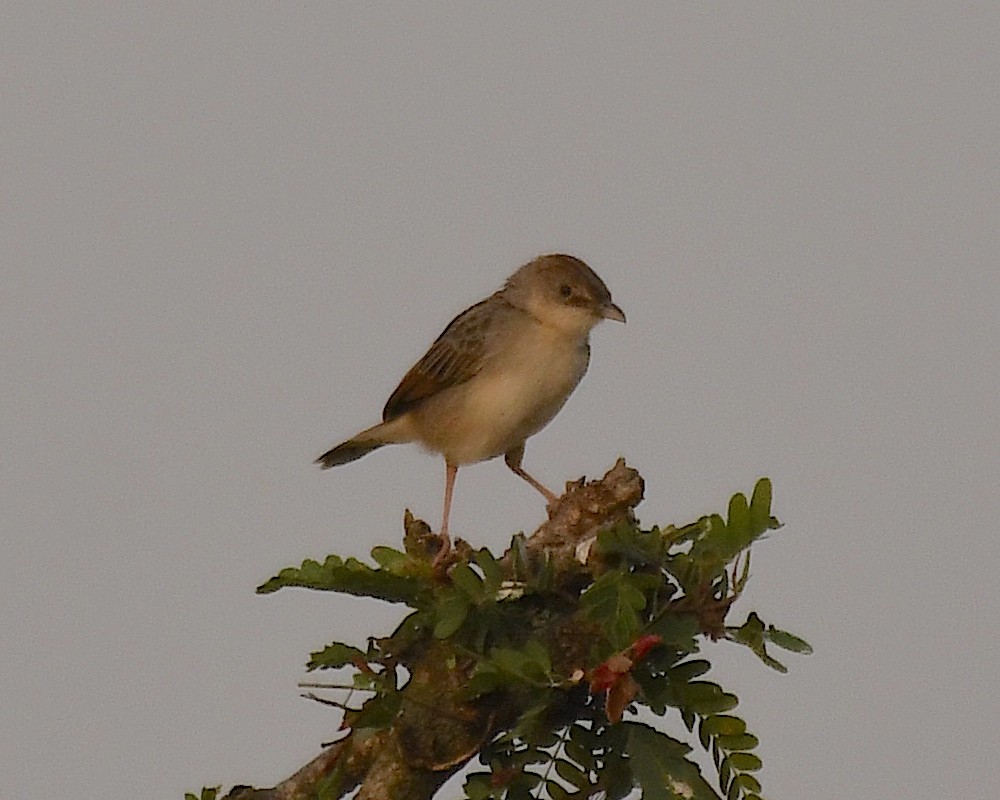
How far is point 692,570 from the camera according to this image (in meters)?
3.57

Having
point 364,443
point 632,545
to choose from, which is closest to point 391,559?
point 632,545

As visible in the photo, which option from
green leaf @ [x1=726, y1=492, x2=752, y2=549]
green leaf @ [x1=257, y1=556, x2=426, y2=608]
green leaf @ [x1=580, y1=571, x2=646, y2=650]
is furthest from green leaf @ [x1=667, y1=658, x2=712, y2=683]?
green leaf @ [x1=257, y1=556, x2=426, y2=608]

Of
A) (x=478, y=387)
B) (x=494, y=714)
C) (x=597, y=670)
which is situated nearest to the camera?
(x=597, y=670)

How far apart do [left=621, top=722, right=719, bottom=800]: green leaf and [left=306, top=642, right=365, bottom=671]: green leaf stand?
2.26ft

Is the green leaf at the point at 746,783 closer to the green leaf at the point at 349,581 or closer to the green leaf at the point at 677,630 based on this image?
the green leaf at the point at 677,630

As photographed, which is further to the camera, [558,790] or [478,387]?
[478,387]

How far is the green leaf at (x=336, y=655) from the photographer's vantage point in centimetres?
377

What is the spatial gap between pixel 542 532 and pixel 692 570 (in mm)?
472

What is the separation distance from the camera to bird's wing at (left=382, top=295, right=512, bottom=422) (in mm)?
5383

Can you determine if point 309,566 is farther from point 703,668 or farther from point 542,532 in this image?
point 703,668

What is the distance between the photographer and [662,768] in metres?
3.44

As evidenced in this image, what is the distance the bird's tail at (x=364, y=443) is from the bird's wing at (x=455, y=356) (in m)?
0.13

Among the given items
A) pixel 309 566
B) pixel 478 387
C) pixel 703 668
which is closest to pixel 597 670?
pixel 703 668

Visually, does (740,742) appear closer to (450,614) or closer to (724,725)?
(724,725)
